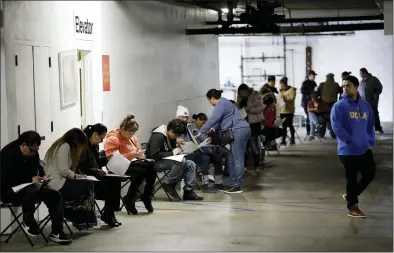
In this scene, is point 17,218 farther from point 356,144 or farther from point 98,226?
point 356,144

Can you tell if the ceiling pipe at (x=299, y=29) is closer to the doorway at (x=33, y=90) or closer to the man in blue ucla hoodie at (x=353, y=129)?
the man in blue ucla hoodie at (x=353, y=129)

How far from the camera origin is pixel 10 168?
6.02 m

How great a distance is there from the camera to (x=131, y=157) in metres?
7.64

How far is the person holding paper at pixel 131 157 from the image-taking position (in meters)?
7.48

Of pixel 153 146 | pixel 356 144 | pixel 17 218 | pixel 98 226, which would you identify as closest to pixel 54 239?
pixel 17 218

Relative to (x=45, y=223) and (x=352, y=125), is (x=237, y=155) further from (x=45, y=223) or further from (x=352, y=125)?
(x=45, y=223)

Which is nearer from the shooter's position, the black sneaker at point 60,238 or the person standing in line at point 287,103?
the black sneaker at point 60,238

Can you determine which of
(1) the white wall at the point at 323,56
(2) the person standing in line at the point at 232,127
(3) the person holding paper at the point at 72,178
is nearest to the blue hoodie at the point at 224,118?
(2) the person standing in line at the point at 232,127

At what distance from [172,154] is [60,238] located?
227cm

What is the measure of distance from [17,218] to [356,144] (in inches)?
124

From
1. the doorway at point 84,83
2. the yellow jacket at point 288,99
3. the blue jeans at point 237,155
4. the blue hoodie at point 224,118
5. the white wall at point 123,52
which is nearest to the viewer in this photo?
the white wall at point 123,52

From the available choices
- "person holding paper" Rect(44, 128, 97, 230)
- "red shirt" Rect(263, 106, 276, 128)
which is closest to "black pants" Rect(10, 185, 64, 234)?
"person holding paper" Rect(44, 128, 97, 230)

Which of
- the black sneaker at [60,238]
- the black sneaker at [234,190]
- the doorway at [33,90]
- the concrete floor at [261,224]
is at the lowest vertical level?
the concrete floor at [261,224]

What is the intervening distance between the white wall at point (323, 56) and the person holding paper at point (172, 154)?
13448 millimetres
